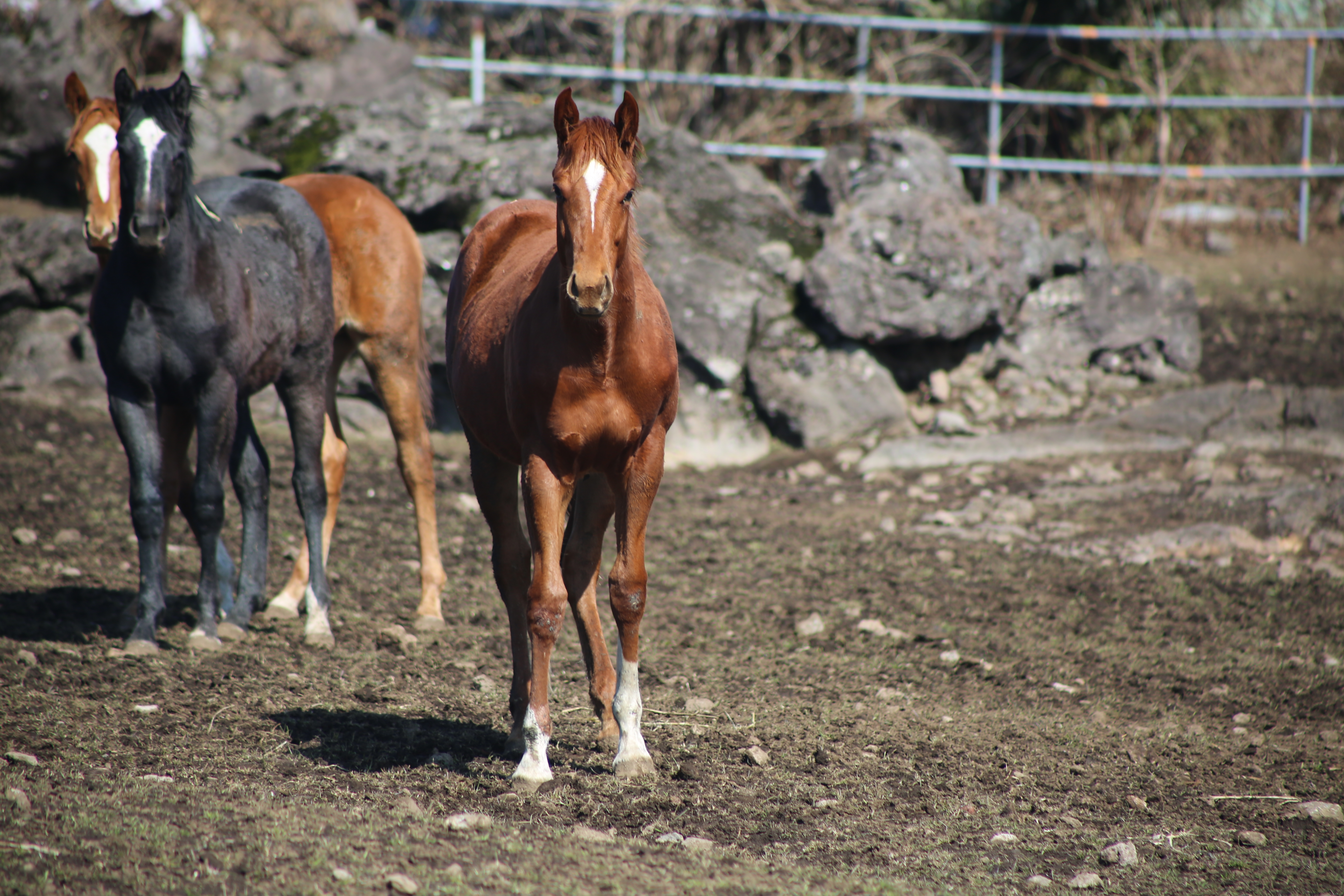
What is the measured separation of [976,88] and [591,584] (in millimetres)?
11530

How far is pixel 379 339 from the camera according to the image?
Answer: 19.8 feet

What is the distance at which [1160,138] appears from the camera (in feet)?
42.4

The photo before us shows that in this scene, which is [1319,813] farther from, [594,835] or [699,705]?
[594,835]

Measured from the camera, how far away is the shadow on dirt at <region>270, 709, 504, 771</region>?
3746 millimetres

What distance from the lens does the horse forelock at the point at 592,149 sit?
317 centimetres

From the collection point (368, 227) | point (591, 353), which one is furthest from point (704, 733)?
point (368, 227)

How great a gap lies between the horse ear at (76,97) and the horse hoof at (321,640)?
257 centimetres

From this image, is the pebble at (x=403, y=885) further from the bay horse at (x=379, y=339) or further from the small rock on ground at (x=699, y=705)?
the bay horse at (x=379, y=339)

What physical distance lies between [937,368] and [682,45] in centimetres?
577

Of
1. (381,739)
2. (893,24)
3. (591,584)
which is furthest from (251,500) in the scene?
(893,24)

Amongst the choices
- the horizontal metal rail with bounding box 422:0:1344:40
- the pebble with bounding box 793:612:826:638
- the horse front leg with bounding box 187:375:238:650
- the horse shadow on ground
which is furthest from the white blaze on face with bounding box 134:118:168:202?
the horizontal metal rail with bounding box 422:0:1344:40

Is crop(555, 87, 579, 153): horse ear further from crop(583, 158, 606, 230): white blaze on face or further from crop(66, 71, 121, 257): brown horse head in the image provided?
crop(66, 71, 121, 257): brown horse head

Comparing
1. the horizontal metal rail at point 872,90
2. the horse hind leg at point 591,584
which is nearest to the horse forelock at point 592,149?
the horse hind leg at point 591,584

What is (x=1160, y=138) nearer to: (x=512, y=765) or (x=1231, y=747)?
(x=1231, y=747)
